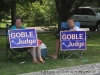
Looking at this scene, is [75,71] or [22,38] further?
[22,38]

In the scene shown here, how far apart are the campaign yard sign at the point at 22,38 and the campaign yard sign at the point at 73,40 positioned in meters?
0.86

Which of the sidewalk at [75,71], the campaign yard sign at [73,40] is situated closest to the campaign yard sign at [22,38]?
the campaign yard sign at [73,40]

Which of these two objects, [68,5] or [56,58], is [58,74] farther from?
[68,5]

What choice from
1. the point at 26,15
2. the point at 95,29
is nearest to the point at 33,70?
the point at 95,29

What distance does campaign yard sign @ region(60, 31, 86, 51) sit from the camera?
7777mm

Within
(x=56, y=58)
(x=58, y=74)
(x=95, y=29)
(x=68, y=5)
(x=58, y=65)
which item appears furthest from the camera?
(x=95, y=29)

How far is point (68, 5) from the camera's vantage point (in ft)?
52.9

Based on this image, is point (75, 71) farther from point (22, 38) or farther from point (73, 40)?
point (22, 38)

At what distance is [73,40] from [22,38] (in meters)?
1.43

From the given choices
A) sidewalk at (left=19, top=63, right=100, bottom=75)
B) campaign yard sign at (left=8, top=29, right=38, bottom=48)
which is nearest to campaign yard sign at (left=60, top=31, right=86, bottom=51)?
campaign yard sign at (left=8, top=29, right=38, bottom=48)

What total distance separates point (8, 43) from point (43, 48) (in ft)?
3.70

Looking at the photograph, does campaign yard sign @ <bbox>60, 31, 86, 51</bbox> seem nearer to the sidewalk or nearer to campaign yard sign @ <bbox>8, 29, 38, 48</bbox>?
campaign yard sign @ <bbox>8, 29, 38, 48</bbox>

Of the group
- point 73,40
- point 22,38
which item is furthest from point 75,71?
point 22,38

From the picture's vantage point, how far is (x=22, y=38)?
7332 millimetres
